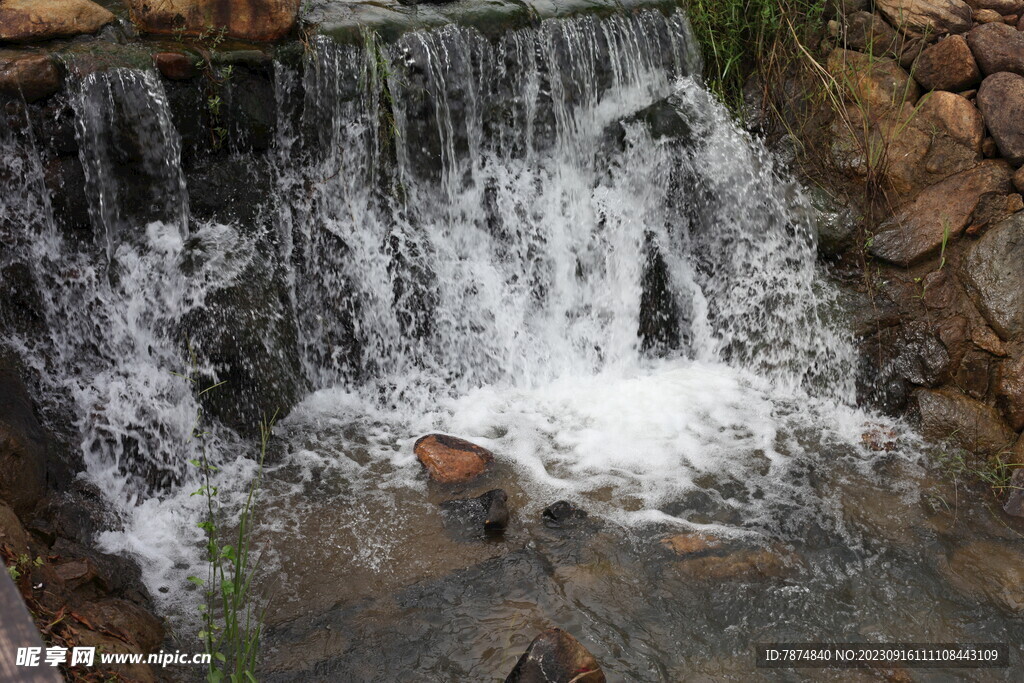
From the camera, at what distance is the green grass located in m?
5.00

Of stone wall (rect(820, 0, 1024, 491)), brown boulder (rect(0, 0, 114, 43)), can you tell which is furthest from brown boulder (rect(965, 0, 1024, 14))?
brown boulder (rect(0, 0, 114, 43))

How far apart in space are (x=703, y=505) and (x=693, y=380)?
1.13 metres

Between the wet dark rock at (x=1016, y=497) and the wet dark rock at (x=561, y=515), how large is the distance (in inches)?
75.6

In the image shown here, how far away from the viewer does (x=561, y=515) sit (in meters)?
3.64

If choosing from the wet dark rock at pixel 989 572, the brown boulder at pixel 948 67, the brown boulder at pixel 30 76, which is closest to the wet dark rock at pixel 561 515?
the wet dark rock at pixel 989 572

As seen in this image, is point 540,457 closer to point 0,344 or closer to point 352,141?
point 352,141

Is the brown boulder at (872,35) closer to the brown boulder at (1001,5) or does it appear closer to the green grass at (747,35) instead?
the green grass at (747,35)

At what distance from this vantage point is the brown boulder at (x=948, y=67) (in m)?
4.74

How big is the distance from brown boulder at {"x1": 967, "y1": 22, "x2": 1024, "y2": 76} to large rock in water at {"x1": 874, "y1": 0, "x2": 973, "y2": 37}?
0.38ft

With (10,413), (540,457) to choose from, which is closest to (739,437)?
(540,457)

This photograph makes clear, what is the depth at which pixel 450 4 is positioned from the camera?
488 centimetres

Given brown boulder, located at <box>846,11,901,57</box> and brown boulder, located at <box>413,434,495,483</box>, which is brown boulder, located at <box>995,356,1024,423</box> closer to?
brown boulder, located at <box>846,11,901,57</box>

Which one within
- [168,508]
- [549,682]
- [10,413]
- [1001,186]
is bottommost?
[168,508]

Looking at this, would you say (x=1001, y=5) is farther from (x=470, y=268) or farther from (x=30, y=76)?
(x=30, y=76)
